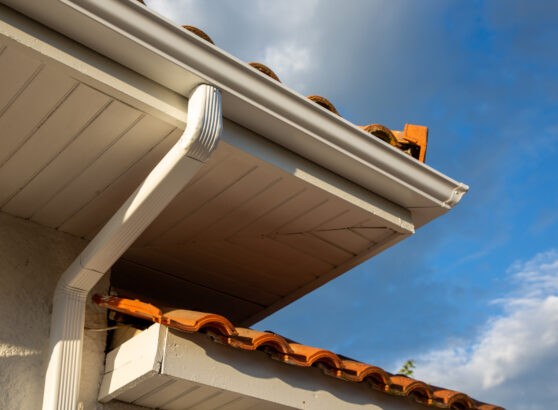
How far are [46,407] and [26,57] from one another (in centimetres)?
183

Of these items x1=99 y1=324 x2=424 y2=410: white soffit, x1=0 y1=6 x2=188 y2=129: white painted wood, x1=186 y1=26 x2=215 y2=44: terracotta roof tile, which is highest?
x1=186 y1=26 x2=215 y2=44: terracotta roof tile

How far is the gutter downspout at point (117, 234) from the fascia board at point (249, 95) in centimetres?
15

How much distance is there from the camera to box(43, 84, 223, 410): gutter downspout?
315 cm

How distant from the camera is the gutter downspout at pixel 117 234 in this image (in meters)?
3.15

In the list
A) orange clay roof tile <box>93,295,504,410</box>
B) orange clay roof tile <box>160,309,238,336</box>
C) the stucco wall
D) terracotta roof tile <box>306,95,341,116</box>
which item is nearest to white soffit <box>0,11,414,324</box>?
the stucco wall

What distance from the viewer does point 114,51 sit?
308cm

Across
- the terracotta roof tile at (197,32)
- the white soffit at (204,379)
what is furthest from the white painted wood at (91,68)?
the white soffit at (204,379)

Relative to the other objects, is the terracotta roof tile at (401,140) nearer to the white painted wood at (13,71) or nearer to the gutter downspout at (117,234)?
the gutter downspout at (117,234)

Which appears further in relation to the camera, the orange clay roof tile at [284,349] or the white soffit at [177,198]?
the orange clay roof tile at [284,349]

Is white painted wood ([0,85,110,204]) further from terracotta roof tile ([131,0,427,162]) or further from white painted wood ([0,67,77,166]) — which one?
terracotta roof tile ([131,0,427,162])

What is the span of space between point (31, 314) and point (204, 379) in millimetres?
1120

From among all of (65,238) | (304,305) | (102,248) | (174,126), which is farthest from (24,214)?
(304,305)

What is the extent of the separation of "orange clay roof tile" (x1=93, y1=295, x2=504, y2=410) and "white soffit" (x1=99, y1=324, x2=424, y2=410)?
0.08m

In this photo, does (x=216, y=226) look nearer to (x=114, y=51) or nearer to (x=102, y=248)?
(x=102, y=248)
